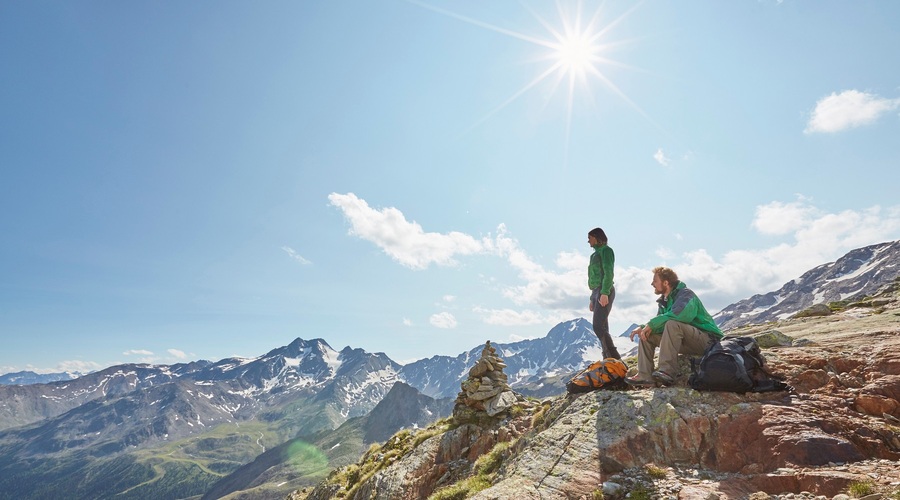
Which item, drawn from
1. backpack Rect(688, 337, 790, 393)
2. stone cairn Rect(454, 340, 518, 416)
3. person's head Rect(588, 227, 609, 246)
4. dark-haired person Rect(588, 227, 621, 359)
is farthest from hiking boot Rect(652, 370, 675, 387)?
stone cairn Rect(454, 340, 518, 416)

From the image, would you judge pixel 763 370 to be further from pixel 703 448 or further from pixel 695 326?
pixel 703 448

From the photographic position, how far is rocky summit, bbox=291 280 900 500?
6.99m

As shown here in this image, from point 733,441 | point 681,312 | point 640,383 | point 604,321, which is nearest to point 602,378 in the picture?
point 640,383

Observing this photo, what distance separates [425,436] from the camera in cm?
1847

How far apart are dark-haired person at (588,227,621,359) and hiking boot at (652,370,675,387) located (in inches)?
133

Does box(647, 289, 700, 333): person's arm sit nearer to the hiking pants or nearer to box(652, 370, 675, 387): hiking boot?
the hiking pants

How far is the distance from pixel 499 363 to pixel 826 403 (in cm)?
1330

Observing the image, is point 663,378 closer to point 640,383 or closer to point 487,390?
point 640,383

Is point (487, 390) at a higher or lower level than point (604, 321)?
lower

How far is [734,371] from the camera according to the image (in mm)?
9289

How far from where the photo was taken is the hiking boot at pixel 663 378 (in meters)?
10.5

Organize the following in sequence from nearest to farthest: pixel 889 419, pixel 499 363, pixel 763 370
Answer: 1. pixel 889 419
2. pixel 763 370
3. pixel 499 363

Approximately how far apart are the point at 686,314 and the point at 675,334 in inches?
24.3

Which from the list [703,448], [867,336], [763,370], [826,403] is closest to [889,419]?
[826,403]
